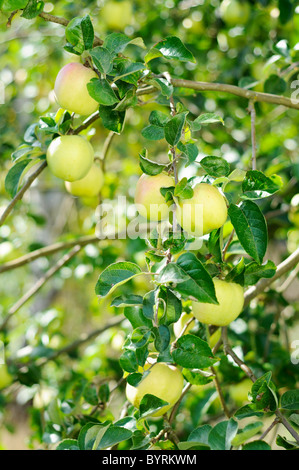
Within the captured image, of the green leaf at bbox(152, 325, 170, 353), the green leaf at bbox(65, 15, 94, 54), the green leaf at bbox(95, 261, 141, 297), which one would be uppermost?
the green leaf at bbox(65, 15, 94, 54)

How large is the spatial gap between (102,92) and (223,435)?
0.51 meters

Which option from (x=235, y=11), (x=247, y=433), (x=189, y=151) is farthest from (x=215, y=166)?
(x=235, y=11)

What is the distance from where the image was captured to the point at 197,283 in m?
0.65

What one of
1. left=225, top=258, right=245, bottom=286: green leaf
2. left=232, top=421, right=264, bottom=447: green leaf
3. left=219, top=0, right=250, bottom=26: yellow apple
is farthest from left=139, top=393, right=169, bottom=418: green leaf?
left=219, top=0, right=250, bottom=26: yellow apple

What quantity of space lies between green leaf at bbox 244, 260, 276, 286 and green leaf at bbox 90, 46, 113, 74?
0.36 meters

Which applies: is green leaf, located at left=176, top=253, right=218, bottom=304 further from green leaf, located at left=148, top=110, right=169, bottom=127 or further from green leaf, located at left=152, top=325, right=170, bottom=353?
green leaf, located at left=148, top=110, right=169, bottom=127

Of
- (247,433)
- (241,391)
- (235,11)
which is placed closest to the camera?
(247,433)

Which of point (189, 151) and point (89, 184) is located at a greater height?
point (189, 151)

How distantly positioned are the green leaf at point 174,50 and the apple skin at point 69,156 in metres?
0.20

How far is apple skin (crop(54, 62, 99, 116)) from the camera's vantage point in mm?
776

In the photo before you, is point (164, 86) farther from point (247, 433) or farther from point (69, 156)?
point (247, 433)

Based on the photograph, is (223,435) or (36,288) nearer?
(223,435)

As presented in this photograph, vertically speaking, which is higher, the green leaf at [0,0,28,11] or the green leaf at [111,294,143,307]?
the green leaf at [0,0,28,11]

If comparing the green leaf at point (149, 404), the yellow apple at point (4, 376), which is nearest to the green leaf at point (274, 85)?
the green leaf at point (149, 404)
